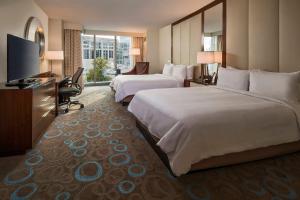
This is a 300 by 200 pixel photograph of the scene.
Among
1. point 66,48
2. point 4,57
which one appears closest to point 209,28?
point 4,57

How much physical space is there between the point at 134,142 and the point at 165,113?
0.88m

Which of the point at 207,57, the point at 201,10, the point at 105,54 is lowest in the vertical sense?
the point at 207,57

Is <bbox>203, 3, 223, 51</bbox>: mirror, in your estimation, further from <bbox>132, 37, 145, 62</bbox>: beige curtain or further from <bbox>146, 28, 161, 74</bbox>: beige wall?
<bbox>132, 37, 145, 62</bbox>: beige curtain

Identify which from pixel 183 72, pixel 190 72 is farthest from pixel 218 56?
pixel 183 72

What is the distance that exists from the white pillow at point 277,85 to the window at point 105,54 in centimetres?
733

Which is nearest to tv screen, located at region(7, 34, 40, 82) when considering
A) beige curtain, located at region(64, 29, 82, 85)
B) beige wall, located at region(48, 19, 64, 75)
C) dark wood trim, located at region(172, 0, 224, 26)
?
beige wall, located at region(48, 19, 64, 75)

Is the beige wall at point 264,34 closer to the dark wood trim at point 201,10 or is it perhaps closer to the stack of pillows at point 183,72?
the dark wood trim at point 201,10

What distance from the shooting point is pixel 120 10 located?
5.41 metres

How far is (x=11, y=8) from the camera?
3305mm

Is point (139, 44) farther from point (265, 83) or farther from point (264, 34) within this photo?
point (265, 83)

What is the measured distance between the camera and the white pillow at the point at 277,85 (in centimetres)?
258

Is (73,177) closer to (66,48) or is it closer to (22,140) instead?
(22,140)

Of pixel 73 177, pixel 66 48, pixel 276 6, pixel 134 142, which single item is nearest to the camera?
pixel 73 177

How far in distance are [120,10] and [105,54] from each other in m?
4.33
